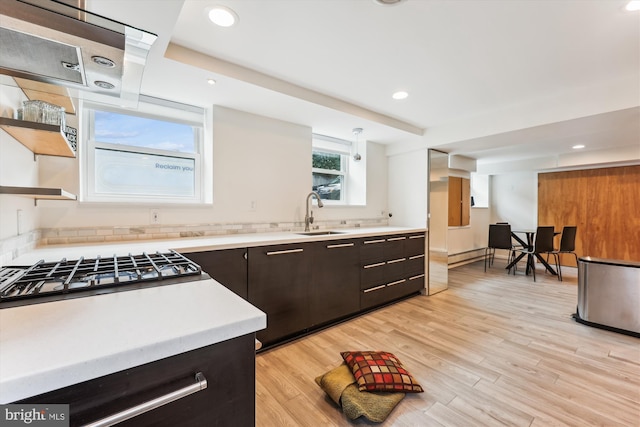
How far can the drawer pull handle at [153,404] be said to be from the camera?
0.53 metres

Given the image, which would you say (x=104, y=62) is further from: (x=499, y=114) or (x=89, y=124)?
(x=499, y=114)

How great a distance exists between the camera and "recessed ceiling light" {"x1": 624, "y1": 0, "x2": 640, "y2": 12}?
1497mm

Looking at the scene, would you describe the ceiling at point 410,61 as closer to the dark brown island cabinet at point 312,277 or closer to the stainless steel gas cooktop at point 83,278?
the stainless steel gas cooktop at point 83,278

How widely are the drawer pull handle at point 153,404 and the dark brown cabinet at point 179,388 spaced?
11mm

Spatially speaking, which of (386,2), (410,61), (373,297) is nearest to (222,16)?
(386,2)

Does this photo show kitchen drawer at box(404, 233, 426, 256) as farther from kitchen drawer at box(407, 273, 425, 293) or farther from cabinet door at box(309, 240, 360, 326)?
cabinet door at box(309, 240, 360, 326)

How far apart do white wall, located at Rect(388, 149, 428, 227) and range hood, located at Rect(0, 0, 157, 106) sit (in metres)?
3.54

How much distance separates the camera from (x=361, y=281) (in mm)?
2943

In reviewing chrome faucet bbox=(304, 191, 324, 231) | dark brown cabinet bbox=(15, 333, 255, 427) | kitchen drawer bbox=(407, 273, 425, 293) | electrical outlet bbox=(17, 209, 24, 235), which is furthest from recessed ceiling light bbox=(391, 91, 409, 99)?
electrical outlet bbox=(17, 209, 24, 235)

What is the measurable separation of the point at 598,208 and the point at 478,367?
5247 mm

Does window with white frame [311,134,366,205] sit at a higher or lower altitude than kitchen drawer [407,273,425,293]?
higher

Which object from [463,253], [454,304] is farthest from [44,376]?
[463,253]

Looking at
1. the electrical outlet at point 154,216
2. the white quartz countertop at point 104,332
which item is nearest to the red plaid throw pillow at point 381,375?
the white quartz countertop at point 104,332

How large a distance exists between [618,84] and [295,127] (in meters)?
2.94
